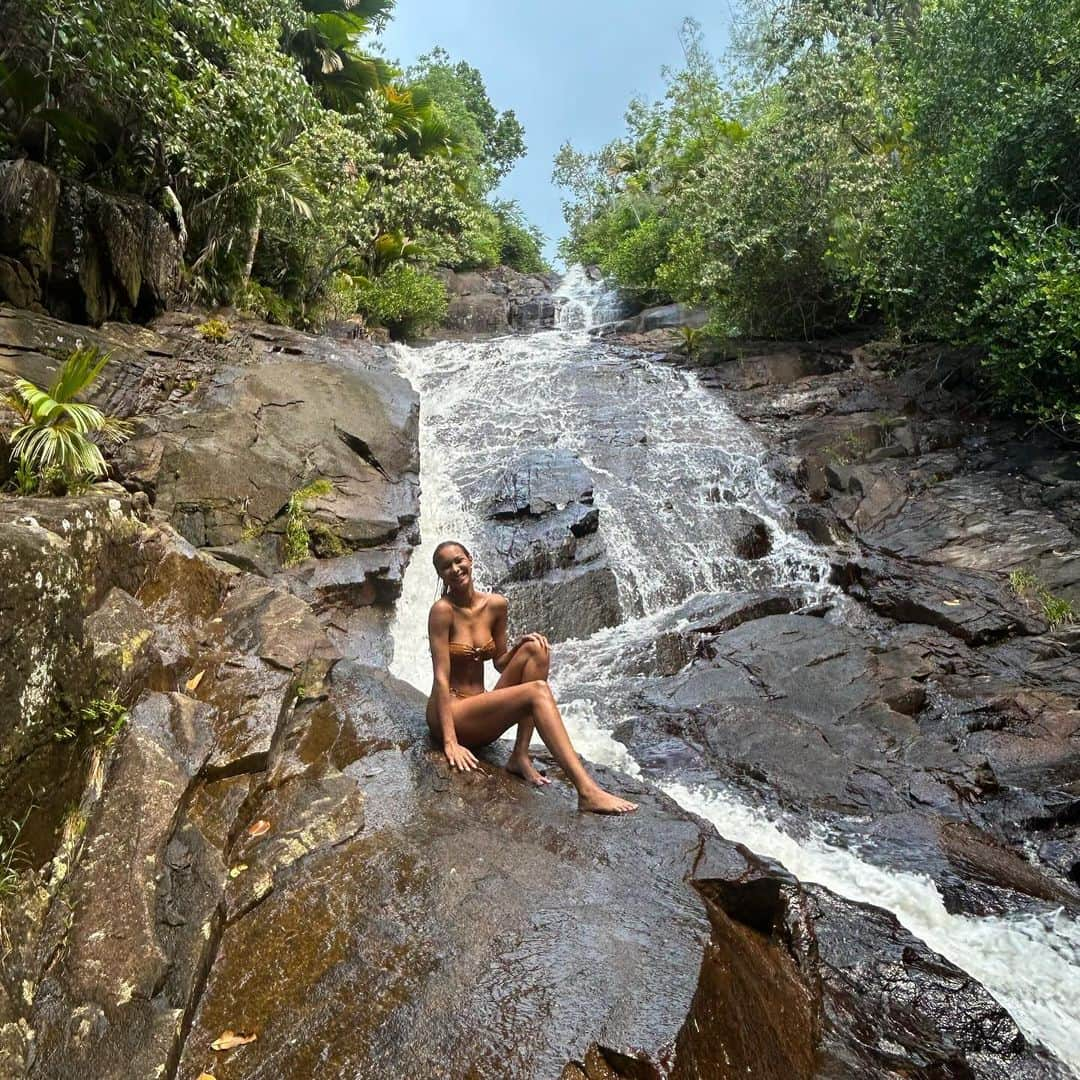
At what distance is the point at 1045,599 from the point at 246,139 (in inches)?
463

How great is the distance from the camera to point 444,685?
405cm

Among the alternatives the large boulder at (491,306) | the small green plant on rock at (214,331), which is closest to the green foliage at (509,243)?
the large boulder at (491,306)

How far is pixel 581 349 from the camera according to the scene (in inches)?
691

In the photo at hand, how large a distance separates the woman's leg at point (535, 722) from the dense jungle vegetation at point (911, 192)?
8201 millimetres

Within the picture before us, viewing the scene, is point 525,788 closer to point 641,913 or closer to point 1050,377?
point 641,913

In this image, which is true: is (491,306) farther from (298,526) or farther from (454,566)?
(454,566)

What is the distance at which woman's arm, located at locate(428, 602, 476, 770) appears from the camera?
405 centimetres

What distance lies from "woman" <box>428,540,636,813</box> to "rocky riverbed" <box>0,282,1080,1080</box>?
17 cm

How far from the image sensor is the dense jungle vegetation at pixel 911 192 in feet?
30.0

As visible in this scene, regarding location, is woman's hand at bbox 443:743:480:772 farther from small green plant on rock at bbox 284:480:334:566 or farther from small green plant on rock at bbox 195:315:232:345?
small green plant on rock at bbox 195:315:232:345

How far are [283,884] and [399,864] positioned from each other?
500 mm

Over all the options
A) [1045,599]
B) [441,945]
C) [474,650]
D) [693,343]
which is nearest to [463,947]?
[441,945]

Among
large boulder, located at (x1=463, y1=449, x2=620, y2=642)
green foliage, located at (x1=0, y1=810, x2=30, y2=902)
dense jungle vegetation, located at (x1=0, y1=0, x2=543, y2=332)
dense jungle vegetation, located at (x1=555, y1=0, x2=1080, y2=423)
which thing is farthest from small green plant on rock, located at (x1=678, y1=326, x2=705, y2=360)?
green foliage, located at (x1=0, y1=810, x2=30, y2=902)

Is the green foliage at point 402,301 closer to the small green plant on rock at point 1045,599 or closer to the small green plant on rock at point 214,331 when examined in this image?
the small green plant on rock at point 214,331
